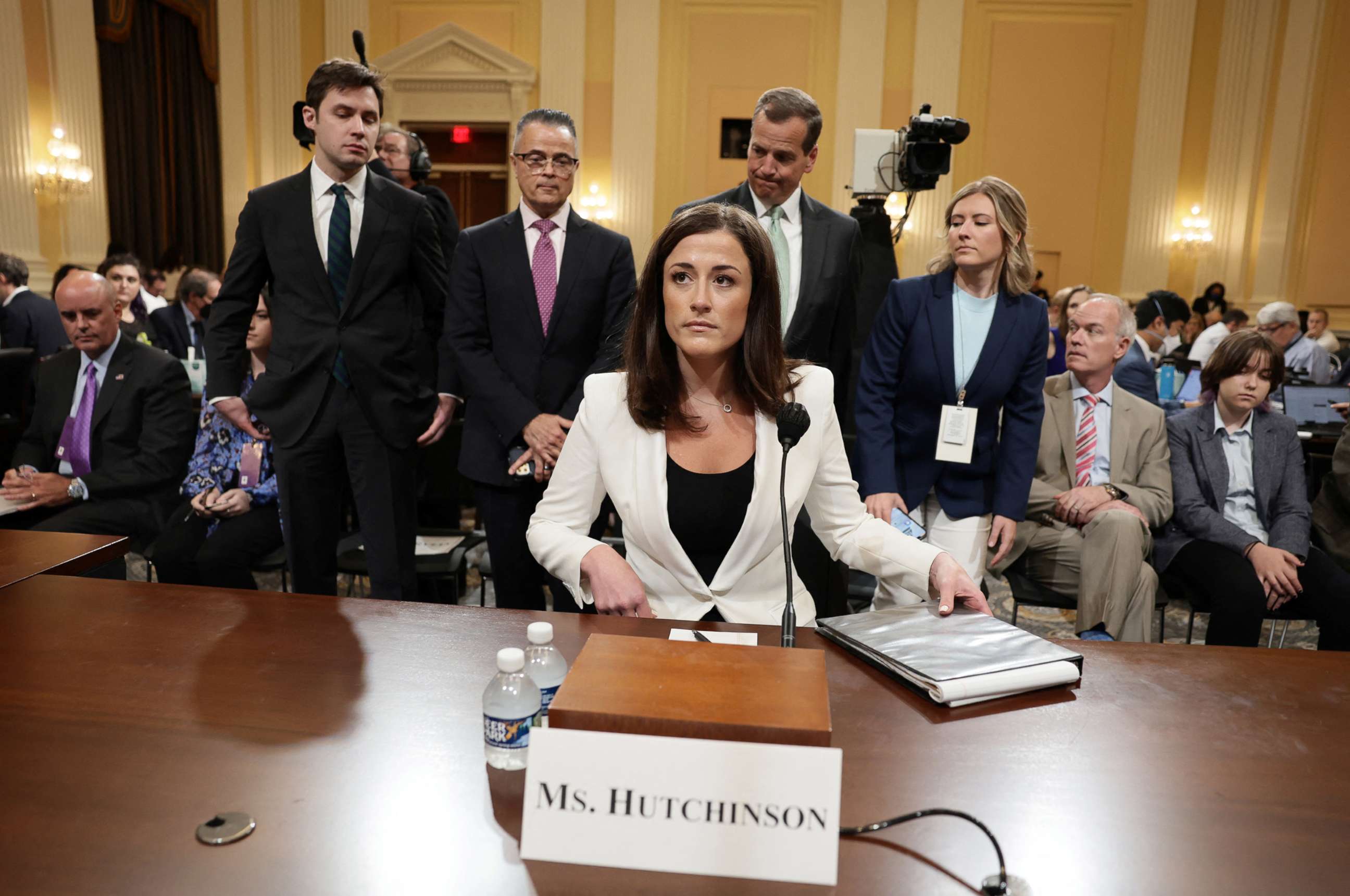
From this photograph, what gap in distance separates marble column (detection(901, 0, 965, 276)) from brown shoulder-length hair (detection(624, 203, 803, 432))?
374 inches

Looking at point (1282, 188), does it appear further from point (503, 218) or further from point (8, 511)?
point (8, 511)

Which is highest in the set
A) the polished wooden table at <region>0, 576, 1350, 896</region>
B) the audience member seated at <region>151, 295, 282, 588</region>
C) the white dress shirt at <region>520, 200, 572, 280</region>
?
the white dress shirt at <region>520, 200, 572, 280</region>

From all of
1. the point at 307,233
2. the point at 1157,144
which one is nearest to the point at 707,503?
the point at 307,233

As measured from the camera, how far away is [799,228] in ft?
8.82

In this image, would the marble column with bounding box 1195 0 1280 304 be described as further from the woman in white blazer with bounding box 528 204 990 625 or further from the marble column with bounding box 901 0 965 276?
the woman in white blazer with bounding box 528 204 990 625

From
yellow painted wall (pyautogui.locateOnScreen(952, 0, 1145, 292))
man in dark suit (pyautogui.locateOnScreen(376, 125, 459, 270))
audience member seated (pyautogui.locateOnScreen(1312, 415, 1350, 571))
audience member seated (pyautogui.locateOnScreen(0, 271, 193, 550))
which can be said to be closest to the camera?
audience member seated (pyautogui.locateOnScreen(1312, 415, 1350, 571))

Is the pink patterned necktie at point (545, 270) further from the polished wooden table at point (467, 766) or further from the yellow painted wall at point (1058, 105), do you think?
the yellow painted wall at point (1058, 105)

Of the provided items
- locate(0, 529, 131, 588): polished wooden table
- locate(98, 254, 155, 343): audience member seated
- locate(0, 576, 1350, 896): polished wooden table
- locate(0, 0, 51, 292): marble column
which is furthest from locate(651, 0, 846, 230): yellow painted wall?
locate(0, 576, 1350, 896): polished wooden table

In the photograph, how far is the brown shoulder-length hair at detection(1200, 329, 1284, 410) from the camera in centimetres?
307

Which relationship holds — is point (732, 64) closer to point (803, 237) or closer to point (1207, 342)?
point (1207, 342)

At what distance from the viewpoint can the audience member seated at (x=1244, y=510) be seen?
2.82m

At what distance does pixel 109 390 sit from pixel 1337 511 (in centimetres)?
406

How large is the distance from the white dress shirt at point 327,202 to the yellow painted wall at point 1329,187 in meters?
10.9

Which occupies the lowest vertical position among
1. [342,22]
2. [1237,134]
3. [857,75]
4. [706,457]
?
[706,457]
